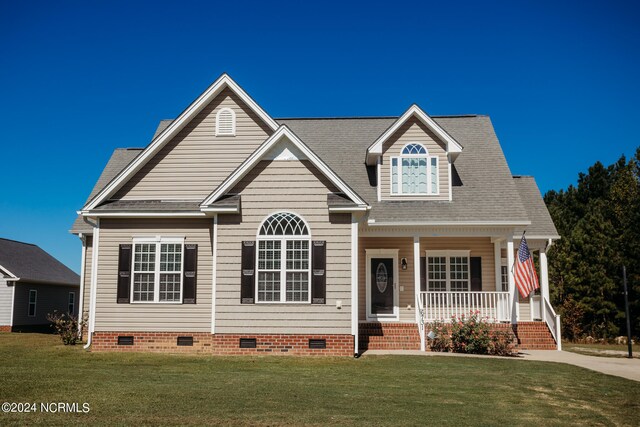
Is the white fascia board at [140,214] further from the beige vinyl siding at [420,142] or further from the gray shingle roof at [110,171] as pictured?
the beige vinyl siding at [420,142]

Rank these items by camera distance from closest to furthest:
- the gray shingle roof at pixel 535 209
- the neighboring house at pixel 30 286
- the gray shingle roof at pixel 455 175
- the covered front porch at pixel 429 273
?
the gray shingle roof at pixel 455 175 < the covered front porch at pixel 429 273 < the gray shingle roof at pixel 535 209 < the neighboring house at pixel 30 286

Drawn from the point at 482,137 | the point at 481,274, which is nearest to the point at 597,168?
the point at 482,137

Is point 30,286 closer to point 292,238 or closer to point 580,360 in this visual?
point 292,238

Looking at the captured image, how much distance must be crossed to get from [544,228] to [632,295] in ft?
28.3

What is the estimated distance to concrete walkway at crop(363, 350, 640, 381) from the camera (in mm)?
14506

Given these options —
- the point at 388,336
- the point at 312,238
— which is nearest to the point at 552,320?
the point at 388,336

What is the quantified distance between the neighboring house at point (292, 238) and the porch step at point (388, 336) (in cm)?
6

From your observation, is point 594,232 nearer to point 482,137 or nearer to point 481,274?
point 482,137

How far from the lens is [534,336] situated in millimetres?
19141

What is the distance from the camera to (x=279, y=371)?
13.1m

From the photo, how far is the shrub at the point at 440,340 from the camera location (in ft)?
57.9

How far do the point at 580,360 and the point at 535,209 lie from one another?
301 inches

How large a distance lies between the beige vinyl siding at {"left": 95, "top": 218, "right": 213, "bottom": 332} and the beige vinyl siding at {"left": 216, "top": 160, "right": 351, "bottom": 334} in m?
1.36

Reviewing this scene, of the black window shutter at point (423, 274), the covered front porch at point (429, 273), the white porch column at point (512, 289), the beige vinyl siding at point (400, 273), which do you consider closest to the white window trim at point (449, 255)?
the covered front porch at point (429, 273)
